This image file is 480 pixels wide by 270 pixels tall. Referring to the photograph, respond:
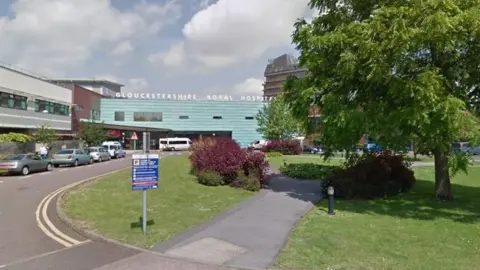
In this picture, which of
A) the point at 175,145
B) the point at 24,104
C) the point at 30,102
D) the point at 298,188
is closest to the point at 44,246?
the point at 298,188

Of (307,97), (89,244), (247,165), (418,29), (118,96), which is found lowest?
(89,244)

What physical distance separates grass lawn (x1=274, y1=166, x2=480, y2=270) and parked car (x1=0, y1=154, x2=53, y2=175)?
750 inches

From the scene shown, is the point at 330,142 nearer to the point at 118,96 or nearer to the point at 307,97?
the point at 307,97

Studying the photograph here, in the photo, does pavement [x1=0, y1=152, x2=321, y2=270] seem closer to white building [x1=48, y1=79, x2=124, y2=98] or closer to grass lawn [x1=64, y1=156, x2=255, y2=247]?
grass lawn [x1=64, y1=156, x2=255, y2=247]

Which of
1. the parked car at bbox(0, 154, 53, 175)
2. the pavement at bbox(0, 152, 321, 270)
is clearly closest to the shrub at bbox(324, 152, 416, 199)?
the pavement at bbox(0, 152, 321, 270)

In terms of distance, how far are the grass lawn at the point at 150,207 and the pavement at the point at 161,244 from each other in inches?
17.2

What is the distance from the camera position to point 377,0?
12.7 m

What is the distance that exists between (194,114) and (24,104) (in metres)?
41.9

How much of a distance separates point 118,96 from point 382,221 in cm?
7972

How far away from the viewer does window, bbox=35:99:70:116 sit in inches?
1897

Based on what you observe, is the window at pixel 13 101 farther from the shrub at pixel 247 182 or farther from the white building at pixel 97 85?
the white building at pixel 97 85

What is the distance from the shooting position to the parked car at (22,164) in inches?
922

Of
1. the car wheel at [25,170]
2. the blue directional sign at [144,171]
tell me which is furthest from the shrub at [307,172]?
the car wheel at [25,170]

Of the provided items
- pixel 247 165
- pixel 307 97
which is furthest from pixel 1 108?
pixel 307 97
